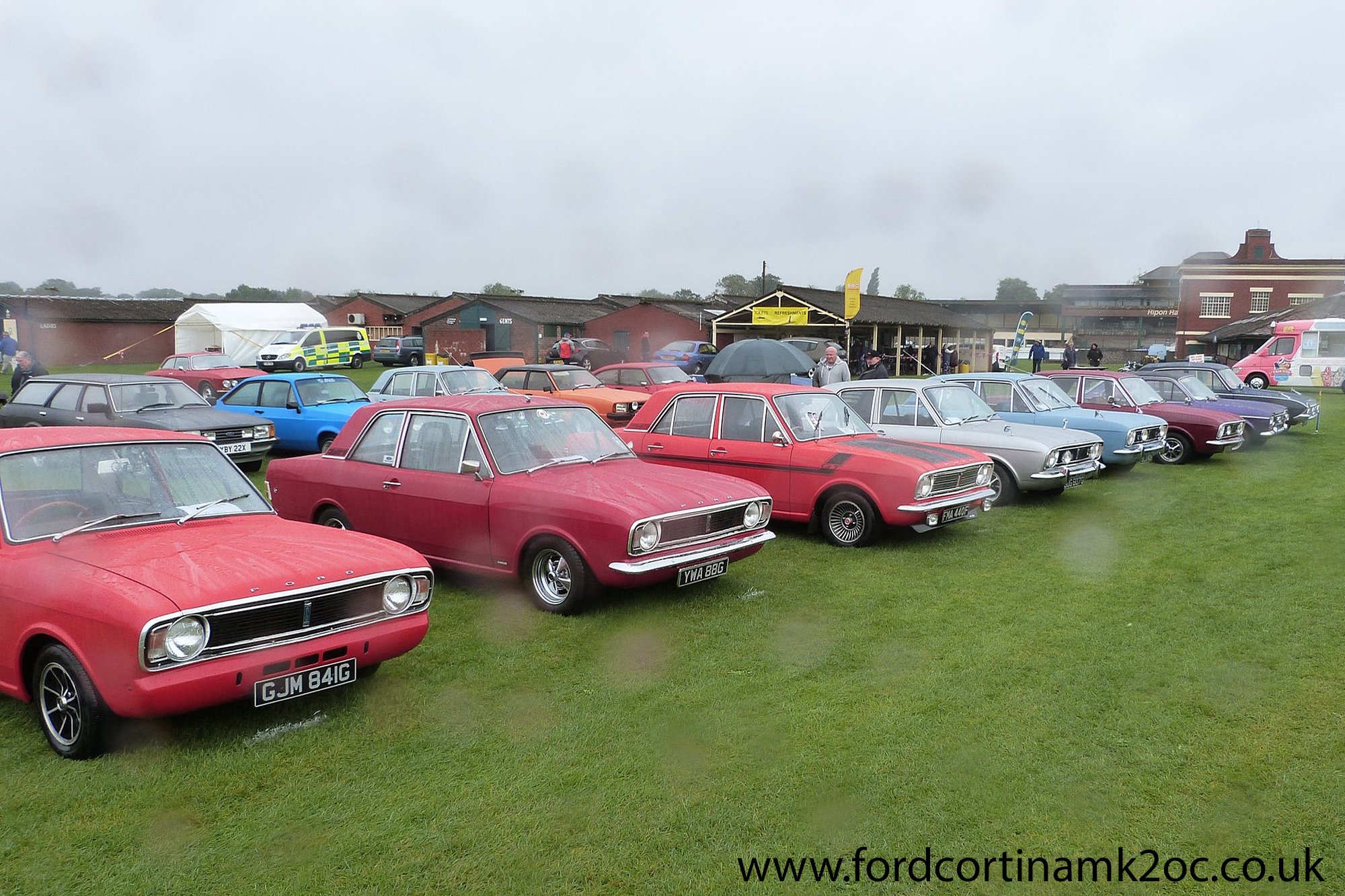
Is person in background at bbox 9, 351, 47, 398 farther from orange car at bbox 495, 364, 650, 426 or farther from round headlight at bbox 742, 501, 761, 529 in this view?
round headlight at bbox 742, 501, 761, 529

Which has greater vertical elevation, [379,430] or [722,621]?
[379,430]

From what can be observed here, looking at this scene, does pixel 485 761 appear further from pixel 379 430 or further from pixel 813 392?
pixel 813 392

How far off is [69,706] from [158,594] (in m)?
0.81

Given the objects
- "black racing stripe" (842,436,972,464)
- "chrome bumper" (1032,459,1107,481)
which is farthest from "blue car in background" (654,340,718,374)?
"black racing stripe" (842,436,972,464)

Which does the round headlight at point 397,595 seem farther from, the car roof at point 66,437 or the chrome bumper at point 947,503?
the chrome bumper at point 947,503

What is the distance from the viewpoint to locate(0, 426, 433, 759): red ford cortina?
4062 mm

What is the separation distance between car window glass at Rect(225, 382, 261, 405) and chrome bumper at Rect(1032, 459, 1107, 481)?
12329mm

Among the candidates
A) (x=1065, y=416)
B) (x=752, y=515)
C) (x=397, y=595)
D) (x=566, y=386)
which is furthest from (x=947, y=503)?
(x=566, y=386)

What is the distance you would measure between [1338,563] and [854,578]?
14.7ft

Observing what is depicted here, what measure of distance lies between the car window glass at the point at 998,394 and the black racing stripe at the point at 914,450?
3981mm

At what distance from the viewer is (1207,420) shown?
48.2ft

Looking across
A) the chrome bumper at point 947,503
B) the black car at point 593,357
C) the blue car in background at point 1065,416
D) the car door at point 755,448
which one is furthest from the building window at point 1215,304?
the car door at point 755,448

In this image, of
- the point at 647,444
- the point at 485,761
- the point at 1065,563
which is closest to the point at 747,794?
the point at 485,761

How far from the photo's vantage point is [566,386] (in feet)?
55.8
